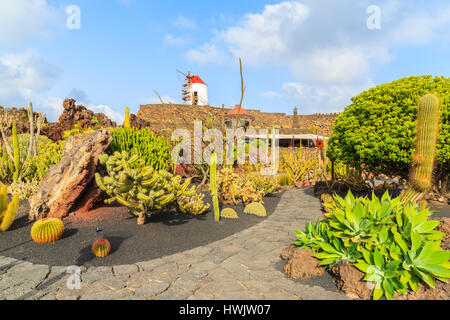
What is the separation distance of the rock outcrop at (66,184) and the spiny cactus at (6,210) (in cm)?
52

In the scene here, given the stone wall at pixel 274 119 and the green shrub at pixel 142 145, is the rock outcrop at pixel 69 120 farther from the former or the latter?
the stone wall at pixel 274 119

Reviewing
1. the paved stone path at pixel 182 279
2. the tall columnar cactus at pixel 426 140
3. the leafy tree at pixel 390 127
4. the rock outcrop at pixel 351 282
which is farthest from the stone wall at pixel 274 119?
the rock outcrop at pixel 351 282

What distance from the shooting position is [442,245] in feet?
11.2

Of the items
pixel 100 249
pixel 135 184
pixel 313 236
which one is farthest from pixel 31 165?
pixel 313 236

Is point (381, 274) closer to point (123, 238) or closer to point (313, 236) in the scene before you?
point (313, 236)

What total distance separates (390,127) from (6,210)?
891 centimetres

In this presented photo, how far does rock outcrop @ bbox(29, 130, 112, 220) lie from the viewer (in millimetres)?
5566

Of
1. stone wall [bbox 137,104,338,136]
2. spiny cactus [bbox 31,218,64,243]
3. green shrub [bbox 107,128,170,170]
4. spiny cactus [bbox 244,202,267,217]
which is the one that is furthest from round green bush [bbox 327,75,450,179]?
stone wall [bbox 137,104,338,136]

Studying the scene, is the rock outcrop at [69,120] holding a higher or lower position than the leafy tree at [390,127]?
higher

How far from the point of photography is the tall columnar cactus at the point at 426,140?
4559 millimetres

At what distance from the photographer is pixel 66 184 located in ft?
18.4
